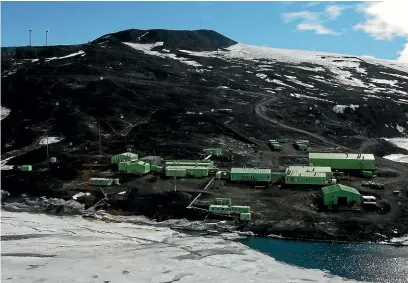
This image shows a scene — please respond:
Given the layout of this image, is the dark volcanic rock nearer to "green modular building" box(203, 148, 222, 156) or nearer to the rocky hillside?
the rocky hillside

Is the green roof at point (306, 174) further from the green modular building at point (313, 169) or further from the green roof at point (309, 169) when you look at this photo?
the green roof at point (309, 169)

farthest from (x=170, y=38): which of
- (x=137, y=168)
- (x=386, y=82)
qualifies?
(x=137, y=168)

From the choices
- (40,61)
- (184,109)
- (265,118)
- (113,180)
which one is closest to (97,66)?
(40,61)

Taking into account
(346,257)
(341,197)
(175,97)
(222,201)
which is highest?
(175,97)

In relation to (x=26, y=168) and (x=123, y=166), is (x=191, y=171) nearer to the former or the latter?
(x=123, y=166)

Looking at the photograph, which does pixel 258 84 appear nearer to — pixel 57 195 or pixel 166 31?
pixel 166 31

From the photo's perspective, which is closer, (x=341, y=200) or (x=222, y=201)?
(x=222, y=201)
